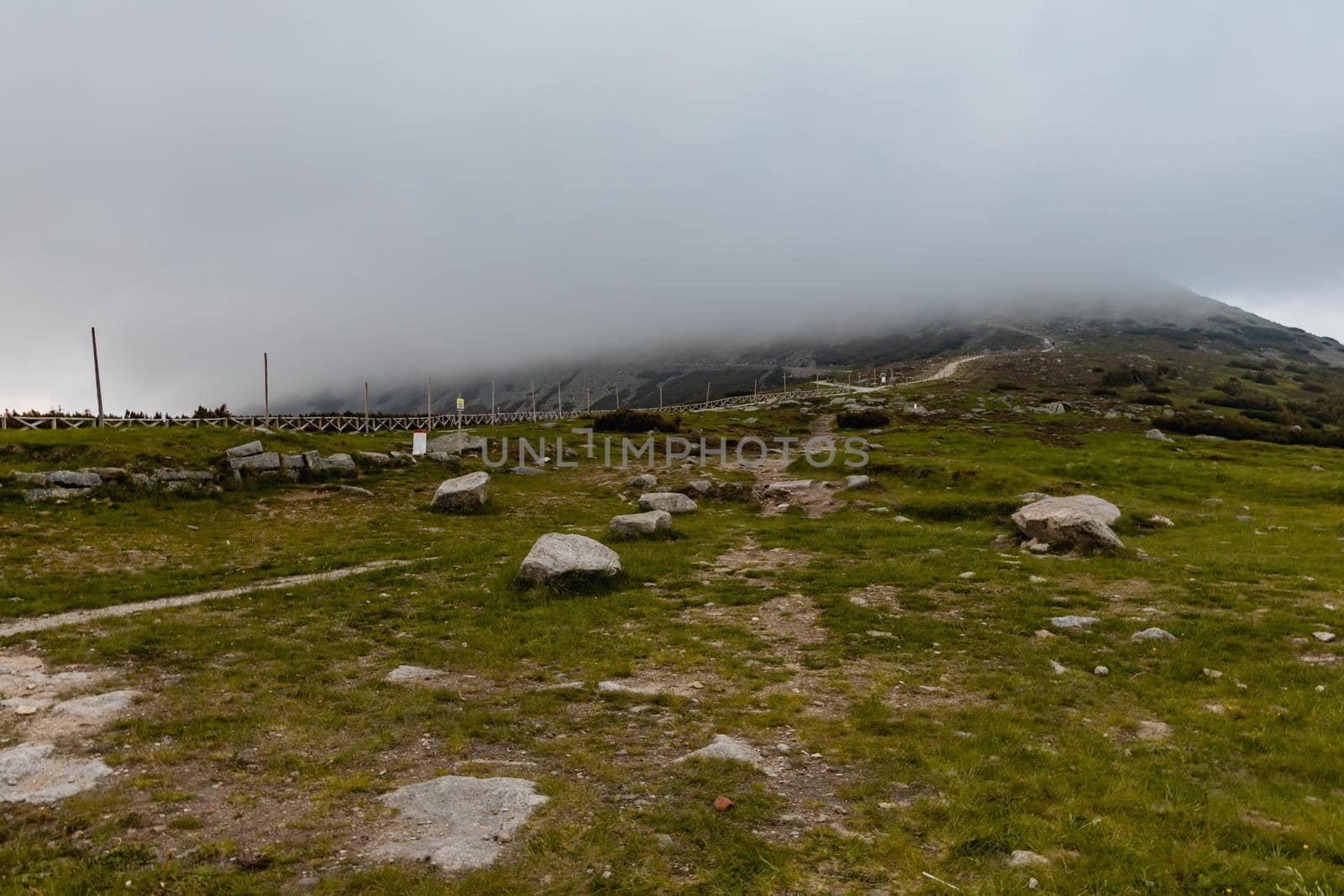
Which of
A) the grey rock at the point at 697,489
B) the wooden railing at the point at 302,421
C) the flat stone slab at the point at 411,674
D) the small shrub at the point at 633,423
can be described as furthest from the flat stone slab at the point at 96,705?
the small shrub at the point at 633,423

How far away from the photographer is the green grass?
686 cm

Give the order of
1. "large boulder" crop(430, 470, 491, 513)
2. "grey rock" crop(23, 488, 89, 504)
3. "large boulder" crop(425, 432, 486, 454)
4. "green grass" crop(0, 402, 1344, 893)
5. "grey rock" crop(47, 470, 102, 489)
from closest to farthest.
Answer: "green grass" crop(0, 402, 1344, 893), "grey rock" crop(23, 488, 89, 504), "grey rock" crop(47, 470, 102, 489), "large boulder" crop(430, 470, 491, 513), "large boulder" crop(425, 432, 486, 454)

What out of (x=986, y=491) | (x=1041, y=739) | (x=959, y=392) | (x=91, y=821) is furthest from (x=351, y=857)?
(x=959, y=392)

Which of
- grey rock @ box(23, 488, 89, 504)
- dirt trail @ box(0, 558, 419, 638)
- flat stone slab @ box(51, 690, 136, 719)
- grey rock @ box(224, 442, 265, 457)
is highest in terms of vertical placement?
grey rock @ box(224, 442, 265, 457)

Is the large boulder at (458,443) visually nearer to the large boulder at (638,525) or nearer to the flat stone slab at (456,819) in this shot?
the large boulder at (638,525)

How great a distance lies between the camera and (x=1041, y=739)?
9.77 meters

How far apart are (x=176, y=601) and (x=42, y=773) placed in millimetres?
10805

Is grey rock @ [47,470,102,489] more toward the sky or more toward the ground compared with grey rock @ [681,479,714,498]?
more toward the sky

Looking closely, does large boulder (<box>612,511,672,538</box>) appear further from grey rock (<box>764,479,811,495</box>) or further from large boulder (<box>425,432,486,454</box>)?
large boulder (<box>425,432,486,454</box>)

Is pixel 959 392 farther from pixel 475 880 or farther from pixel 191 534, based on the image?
pixel 475 880

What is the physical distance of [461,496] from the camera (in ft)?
106

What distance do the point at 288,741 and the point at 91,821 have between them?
2544 mm

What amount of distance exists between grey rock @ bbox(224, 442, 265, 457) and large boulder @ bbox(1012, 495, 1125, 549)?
1412 inches

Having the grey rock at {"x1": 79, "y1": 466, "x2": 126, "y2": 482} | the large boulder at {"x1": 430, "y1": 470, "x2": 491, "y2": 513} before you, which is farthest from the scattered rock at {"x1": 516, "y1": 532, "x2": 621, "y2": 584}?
the grey rock at {"x1": 79, "y1": 466, "x2": 126, "y2": 482}
